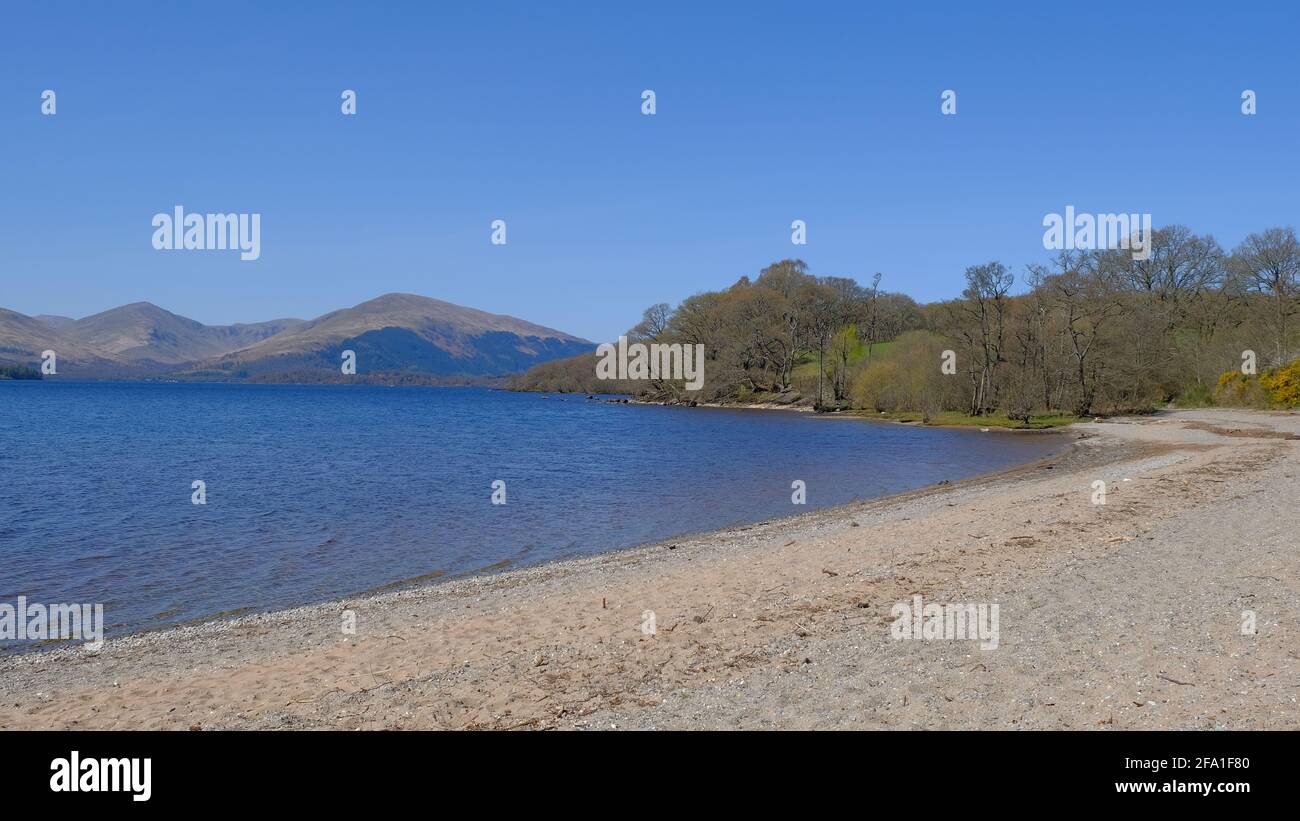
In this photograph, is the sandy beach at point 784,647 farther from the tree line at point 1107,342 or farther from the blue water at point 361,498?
the tree line at point 1107,342

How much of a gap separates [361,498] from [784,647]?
23553mm

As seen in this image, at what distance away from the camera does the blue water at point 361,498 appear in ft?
58.9

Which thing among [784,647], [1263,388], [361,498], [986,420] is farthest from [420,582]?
[986,420]

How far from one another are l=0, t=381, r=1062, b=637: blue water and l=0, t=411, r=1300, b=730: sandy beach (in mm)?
3250

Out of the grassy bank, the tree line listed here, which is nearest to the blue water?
the grassy bank

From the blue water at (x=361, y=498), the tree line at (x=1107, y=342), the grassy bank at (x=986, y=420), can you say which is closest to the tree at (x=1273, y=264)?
the tree line at (x=1107, y=342)

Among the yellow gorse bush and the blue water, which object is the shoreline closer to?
the blue water

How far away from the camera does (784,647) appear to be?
9.70m

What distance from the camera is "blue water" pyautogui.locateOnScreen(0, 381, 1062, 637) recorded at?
18.0 meters

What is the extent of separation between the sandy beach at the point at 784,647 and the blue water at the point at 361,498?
325 centimetres

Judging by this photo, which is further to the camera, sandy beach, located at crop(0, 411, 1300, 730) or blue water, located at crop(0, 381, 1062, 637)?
blue water, located at crop(0, 381, 1062, 637)

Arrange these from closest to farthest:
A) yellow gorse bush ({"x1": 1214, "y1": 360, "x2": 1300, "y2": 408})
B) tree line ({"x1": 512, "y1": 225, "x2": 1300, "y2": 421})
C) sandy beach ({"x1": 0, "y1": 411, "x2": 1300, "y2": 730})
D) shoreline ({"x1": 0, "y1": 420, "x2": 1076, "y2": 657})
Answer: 1. sandy beach ({"x1": 0, "y1": 411, "x2": 1300, "y2": 730})
2. shoreline ({"x1": 0, "y1": 420, "x2": 1076, "y2": 657})
3. yellow gorse bush ({"x1": 1214, "y1": 360, "x2": 1300, "y2": 408})
4. tree line ({"x1": 512, "y1": 225, "x2": 1300, "y2": 421})

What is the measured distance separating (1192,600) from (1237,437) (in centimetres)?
3788
